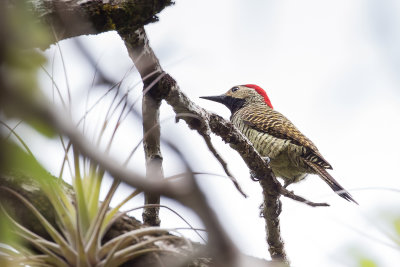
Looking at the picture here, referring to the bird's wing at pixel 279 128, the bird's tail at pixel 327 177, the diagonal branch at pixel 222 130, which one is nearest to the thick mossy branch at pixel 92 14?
the diagonal branch at pixel 222 130

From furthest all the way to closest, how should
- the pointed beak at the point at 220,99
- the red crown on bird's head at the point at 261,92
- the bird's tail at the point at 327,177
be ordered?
the red crown on bird's head at the point at 261,92 → the pointed beak at the point at 220,99 → the bird's tail at the point at 327,177

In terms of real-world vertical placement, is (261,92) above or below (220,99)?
above

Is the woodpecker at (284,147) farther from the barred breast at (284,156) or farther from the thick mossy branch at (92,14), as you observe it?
the thick mossy branch at (92,14)

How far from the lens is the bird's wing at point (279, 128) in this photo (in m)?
6.84

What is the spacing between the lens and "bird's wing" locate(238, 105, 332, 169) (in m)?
6.84

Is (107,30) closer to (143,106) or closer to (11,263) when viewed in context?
(143,106)

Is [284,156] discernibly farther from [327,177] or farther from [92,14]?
[92,14]

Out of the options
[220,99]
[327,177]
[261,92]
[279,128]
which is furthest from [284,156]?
[261,92]

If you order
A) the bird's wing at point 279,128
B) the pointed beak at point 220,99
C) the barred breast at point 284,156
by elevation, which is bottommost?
the barred breast at point 284,156

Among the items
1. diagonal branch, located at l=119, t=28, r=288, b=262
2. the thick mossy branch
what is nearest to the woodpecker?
diagonal branch, located at l=119, t=28, r=288, b=262

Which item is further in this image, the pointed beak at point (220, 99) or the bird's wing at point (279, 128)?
the pointed beak at point (220, 99)

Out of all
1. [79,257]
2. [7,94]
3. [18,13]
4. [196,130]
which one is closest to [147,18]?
[196,130]

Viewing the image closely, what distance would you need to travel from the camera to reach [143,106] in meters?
3.69

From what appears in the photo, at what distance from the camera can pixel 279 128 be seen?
726 cm
